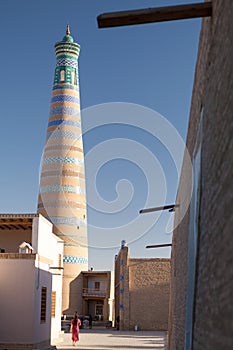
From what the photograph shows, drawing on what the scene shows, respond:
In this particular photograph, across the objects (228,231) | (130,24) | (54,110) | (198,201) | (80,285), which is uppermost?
(54,110)

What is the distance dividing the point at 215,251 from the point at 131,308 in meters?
22.0

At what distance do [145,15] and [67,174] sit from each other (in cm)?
2380

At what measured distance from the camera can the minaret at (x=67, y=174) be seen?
1102 inches

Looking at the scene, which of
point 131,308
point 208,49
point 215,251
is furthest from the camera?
point 131,308

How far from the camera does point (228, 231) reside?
362 centimetres

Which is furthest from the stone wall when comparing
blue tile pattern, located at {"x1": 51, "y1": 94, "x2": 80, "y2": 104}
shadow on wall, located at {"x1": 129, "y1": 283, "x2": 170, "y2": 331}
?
blue tile pattern, located at {"x1": 51, "y1": 94, "x2": 80, "y2": 104}

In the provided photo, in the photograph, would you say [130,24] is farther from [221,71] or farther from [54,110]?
[54,110]

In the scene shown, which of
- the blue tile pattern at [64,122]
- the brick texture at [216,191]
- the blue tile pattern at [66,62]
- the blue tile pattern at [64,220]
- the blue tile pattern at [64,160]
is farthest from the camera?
the blue tile pattern at [66,62]

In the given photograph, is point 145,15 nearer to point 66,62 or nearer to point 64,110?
point 64,110

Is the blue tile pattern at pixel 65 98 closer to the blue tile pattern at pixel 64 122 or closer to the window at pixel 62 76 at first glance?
the window at pixel 62 76

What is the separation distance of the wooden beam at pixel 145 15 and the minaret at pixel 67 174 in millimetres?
23582

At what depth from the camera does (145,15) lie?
4.56 meters

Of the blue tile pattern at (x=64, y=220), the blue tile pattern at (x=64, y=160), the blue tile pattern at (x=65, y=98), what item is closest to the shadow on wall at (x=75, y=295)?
the blue tile pattern at (x=64, y=220)

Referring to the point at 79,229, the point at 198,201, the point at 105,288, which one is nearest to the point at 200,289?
the point at 198,201
